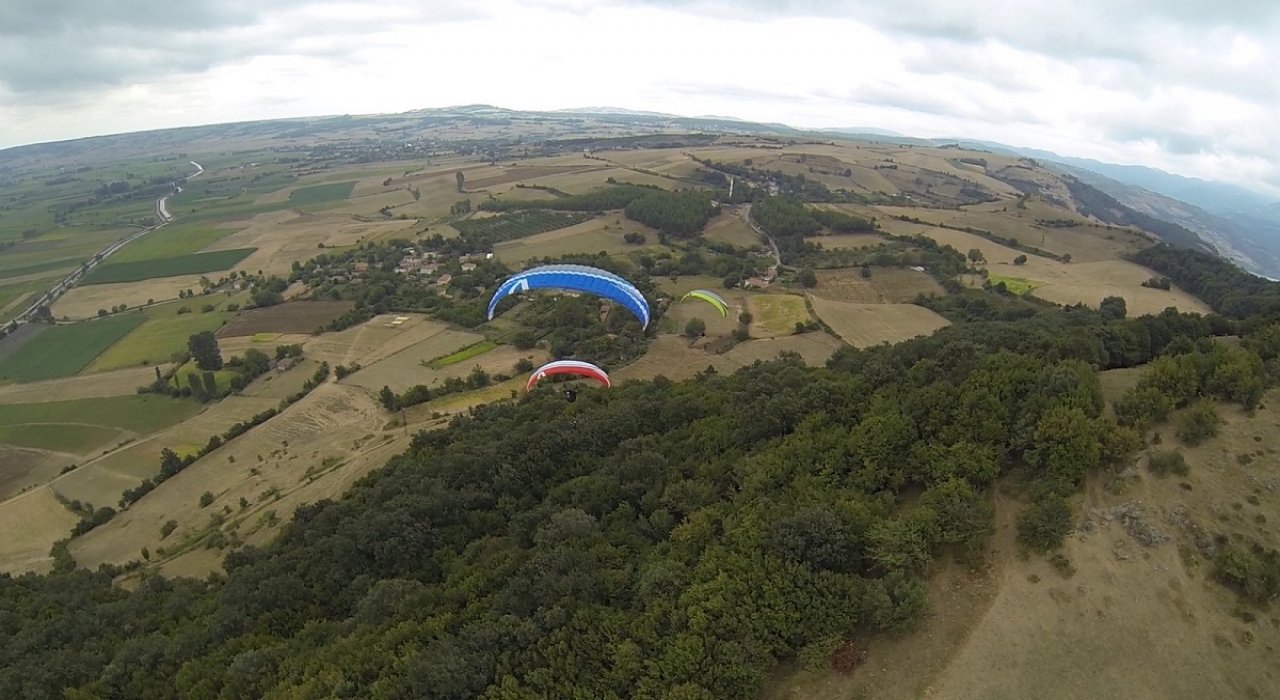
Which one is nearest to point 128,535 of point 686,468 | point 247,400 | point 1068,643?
point 247,400

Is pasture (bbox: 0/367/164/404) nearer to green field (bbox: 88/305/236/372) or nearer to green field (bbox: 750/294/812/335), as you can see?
green field (bbox: 88/305/236/372)

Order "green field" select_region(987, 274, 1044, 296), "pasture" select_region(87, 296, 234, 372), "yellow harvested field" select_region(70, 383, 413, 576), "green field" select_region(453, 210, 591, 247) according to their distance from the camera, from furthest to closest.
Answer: "green field" select_region(453, 210, 591, 247) → "green field" select_region(987, 274, 1044, 296) → "pasture" select_region(87, 296, 234, 372) → "yellow harvested field" select_region(70, 383, 413, 576)

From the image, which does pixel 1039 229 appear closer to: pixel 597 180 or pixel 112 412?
pixel 597 180

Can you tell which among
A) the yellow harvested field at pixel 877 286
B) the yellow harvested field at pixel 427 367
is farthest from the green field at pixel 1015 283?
the yellow harvested field at pixel 427 367

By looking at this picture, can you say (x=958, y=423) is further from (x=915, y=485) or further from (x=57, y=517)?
(x=57, y=517)

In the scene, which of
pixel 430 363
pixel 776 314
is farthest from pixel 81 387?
pixel 776 314

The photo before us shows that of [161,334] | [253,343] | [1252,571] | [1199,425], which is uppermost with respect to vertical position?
[1199,425]

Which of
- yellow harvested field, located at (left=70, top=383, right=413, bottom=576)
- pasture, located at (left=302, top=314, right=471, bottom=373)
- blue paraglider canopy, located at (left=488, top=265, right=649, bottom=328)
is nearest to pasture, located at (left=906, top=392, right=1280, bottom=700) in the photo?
yellow harvested field, located at (left=70, top=383, right=413, bottom=576)
